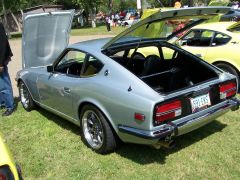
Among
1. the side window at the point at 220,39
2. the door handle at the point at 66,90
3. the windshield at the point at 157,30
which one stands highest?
the windshield at the point at 157,30

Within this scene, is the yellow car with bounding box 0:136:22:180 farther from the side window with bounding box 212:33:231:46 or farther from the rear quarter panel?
the side window with bounding box 212:33:231:46

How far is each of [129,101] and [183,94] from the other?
2.19ft

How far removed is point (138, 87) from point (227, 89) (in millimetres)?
1463

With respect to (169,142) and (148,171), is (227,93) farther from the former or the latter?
(148,171)

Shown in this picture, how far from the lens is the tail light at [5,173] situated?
2816mm

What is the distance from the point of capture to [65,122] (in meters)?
6.16

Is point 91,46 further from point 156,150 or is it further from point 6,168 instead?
point 6,168

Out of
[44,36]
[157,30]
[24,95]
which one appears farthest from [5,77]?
[157,30]

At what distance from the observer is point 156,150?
4703 mm

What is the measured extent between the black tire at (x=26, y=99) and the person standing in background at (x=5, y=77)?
0.77ft

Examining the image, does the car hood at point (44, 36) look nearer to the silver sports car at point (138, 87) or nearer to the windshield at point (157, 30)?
the silver sports car at point (138, 87)

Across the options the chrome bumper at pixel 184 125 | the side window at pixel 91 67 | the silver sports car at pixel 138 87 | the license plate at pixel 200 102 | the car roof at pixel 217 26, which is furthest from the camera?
the car roof at pixel 217 26

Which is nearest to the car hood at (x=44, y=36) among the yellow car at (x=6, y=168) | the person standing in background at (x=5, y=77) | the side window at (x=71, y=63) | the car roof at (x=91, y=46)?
the person standing in background at (x=5, y=77)

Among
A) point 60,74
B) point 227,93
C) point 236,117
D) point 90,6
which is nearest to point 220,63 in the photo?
point 236,117
